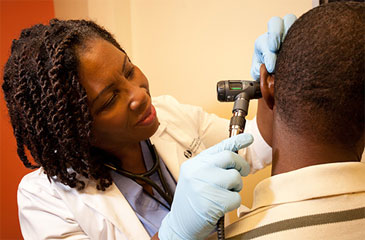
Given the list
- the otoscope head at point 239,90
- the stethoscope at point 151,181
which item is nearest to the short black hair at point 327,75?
the otoscope head at point 239,90

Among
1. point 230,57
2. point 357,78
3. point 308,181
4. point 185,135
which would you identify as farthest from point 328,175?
point 230,57

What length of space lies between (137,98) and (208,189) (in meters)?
0.35

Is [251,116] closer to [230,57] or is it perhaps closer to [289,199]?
[230,57]

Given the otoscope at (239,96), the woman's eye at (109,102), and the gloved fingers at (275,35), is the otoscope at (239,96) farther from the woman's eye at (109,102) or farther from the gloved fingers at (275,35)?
the woman's eye at (109,102)

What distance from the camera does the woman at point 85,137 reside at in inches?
29.1

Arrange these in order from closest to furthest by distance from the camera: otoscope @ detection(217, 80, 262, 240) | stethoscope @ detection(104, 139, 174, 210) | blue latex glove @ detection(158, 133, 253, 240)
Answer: blue latex glove @ detection(158, 133, 253, 240), otoscope @ detection(217, 80, 262, 240), stethoscope @ detection(104, 139, 174, 210)

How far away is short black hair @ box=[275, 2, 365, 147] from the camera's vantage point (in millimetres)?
462

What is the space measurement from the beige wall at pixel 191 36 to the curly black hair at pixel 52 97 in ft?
1.71

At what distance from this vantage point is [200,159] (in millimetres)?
620

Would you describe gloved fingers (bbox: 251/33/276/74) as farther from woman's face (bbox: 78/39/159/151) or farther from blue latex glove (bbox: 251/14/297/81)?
woman's face (bbox: 78/39/159/151)

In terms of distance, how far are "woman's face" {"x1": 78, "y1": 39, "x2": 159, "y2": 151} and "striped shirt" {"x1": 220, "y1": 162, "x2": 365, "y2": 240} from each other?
1.44 ft

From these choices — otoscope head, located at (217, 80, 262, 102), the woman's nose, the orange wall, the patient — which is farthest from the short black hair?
the orange wall

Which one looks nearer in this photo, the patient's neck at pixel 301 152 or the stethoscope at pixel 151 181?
the patient's neck at pixel 301 152

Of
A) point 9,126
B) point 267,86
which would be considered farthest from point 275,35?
point 9,126
